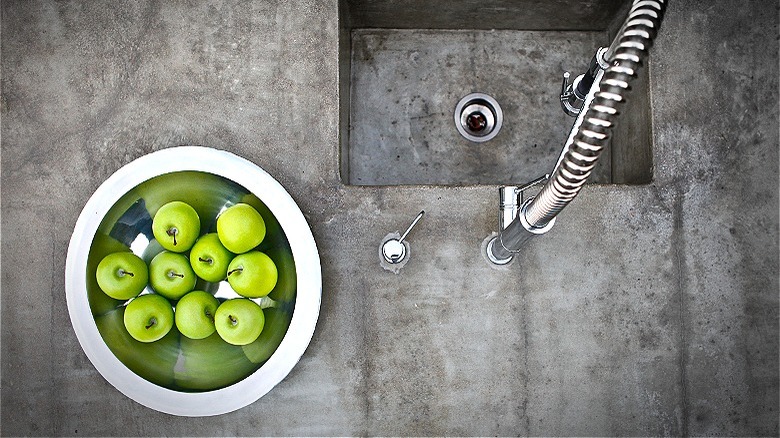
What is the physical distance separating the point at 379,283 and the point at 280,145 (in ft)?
1.33

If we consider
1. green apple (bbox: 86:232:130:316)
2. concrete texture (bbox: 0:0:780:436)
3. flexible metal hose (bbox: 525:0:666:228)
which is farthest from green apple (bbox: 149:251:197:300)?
flexible metal hose (bbox: 525:0:666:228)

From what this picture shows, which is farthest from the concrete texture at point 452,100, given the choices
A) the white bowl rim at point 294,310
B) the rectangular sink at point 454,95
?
the white bowl rim at point 294,310

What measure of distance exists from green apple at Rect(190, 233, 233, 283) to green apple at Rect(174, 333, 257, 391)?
173mm

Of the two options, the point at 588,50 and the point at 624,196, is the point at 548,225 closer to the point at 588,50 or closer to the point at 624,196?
the point at 624,196

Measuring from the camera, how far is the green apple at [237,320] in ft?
4.18

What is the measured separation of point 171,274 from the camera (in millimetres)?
1290

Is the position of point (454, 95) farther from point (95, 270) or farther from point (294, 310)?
point (95, 270)

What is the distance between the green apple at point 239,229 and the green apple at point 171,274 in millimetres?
98

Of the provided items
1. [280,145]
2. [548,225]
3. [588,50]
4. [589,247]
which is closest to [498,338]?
[589,247]

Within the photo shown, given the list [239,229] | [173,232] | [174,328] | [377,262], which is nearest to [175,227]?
[173,232]

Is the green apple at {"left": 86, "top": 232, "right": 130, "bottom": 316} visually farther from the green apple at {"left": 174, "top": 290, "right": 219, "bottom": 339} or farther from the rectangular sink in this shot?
the rectangular sink

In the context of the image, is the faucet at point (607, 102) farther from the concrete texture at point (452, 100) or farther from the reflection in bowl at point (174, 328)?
the concrete texture at point (452, 100)

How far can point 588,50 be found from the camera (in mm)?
1847

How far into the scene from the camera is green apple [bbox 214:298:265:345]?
1.28m
